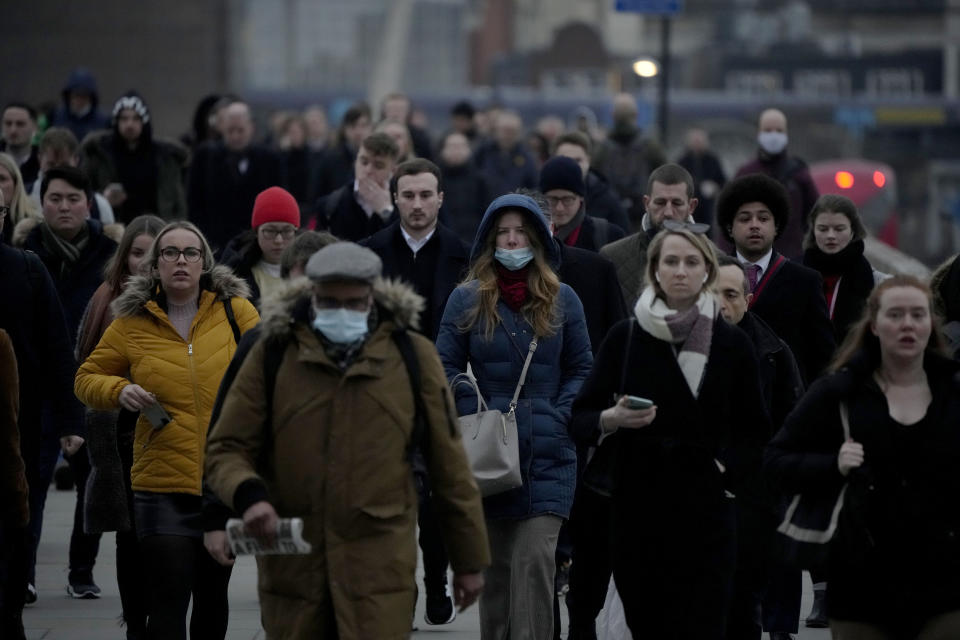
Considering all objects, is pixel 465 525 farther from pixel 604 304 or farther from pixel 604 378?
pixel 604 304

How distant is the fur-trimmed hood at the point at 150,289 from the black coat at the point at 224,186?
21.2 ft

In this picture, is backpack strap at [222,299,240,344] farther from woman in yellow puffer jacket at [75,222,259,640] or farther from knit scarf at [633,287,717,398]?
knit scarf at [633,287,717,398]

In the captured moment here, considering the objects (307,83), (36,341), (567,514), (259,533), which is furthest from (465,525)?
(307,83)

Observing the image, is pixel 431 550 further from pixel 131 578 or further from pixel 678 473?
pixel 678 473

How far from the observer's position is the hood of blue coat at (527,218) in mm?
7449

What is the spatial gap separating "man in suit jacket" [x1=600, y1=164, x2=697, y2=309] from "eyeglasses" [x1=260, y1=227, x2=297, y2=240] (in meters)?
1.46

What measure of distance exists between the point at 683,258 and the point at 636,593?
113cm

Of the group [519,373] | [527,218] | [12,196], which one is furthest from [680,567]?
[12,196]

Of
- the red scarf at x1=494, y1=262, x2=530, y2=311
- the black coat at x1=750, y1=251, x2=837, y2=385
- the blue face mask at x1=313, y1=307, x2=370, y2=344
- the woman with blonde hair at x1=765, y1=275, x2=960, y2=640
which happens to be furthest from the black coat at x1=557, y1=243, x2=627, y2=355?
the blue face mask at x1=313, y1=307, x2=370, y2=344

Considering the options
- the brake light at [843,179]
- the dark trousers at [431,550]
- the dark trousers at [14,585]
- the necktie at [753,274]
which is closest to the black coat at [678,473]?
the necktie at [753,274]

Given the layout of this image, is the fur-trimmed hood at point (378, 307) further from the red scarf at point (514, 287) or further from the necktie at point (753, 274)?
the necktie at point (753, 274)

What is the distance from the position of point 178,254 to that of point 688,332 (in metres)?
2.12

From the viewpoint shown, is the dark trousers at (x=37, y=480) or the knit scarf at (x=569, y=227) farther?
the knit scarf at (x=569, y=227)

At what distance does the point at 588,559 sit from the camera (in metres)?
7.83
